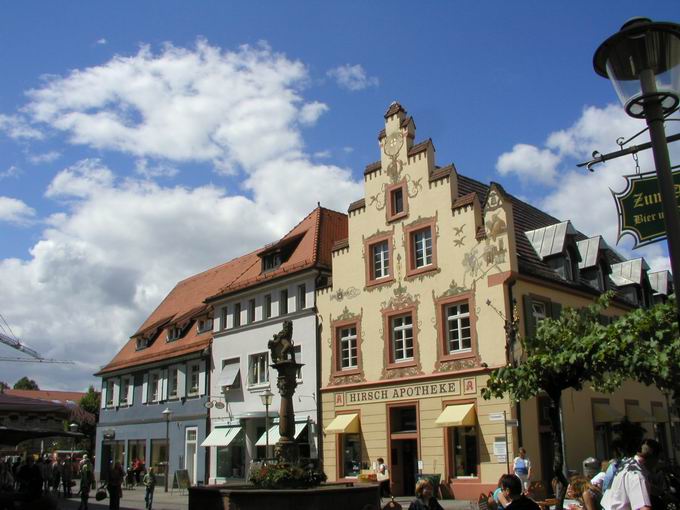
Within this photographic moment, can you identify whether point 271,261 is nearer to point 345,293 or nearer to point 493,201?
point 345,293

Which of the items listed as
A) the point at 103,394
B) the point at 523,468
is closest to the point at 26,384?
the point at 103,394

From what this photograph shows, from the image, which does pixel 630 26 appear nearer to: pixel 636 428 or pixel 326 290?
pixel 636 428

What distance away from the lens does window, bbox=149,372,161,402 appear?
42.1 m

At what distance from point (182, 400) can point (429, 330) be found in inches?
699

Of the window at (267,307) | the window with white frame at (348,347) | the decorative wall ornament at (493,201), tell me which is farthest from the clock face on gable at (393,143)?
the window at (267,307)

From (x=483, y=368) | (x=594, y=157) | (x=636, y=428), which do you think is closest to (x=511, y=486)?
(x=636, y=428)

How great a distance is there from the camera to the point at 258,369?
114 ft

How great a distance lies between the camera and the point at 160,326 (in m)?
45.9

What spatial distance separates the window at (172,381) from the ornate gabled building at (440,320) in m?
13.2

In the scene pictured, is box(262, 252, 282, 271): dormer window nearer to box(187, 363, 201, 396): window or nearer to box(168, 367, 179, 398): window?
box(187, 363, 201, 396): window

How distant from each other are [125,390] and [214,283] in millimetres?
9038

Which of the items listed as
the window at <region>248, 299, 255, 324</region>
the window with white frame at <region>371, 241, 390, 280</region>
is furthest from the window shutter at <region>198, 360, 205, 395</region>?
the window with white frame at <region>371, 241, 390, 280</region>

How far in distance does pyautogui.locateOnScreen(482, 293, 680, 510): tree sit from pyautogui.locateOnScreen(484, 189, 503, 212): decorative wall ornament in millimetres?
10940

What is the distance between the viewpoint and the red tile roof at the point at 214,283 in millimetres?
34156
